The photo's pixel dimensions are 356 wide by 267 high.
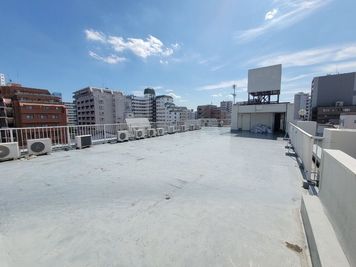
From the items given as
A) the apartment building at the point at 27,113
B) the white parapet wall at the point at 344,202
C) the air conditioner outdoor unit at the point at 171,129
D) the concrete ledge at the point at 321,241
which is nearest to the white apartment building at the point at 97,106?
the apartment building at the point at 27,113

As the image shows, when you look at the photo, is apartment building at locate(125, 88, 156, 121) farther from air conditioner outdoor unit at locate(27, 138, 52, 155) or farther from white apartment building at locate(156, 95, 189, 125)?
air conditioner outdoor unit at locate(27, 138, 52, 155)

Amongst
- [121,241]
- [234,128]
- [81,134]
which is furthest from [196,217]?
[234,128]

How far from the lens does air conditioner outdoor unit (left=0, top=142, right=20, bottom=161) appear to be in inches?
175

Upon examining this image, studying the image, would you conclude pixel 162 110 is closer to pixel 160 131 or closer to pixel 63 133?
pixel 160 131

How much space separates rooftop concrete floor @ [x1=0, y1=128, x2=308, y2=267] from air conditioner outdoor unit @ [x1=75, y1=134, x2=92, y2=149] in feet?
9.14

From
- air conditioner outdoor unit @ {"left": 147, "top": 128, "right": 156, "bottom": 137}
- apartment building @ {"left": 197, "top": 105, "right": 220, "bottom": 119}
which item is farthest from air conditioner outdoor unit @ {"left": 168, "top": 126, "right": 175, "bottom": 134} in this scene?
apartment building @ {"left": 197, "top": 105, "right": 220, "bottom": 119}

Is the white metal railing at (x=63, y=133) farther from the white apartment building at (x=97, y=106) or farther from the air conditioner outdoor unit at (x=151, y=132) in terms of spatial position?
the white apartment building at (x=97, y=106)

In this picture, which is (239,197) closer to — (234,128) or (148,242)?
(148,242)

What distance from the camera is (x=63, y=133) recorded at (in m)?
6.23

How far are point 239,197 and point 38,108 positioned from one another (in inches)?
1717

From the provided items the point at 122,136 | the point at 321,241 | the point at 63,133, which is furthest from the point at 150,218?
the point at 122,136

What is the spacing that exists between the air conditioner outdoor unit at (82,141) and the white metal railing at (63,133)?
29cm

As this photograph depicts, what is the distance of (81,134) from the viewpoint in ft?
22.5

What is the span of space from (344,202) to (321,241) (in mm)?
354
